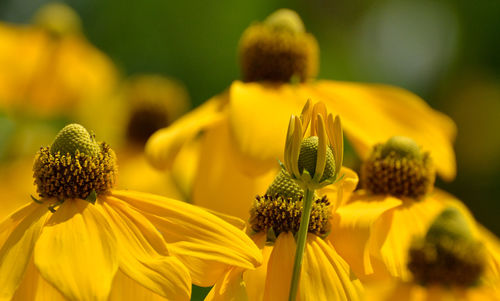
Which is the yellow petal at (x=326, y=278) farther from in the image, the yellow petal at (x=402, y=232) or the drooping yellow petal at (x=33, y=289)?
the drooping yellow petal at (x=33, y=289)

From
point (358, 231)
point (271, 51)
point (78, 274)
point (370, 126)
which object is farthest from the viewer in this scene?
point (271, 51)

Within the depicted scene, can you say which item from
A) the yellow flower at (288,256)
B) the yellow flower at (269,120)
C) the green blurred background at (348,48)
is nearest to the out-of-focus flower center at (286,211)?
the yellow flower at (288,256)

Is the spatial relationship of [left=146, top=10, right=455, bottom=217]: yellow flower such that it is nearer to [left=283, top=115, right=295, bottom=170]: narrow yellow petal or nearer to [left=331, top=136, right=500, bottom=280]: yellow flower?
[left=331, top=136, right=500, bottom=280]: yellow flower

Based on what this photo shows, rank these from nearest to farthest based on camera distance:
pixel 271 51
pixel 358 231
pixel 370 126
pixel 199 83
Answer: pixel 358 231 < pixel 370 126 < pixel 271 51 < pixel 199 83

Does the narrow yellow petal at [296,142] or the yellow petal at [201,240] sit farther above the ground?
the narrow yellow petal at [296,142]

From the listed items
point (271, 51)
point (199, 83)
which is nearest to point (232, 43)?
point (199, 83)

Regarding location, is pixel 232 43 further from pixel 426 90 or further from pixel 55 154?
pixel 55 154

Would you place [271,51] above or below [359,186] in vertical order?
above

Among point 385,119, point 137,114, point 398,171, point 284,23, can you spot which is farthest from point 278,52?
Answer: point 137,114
